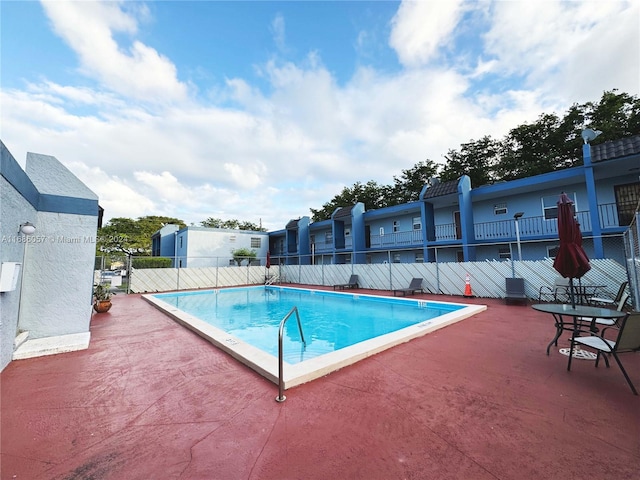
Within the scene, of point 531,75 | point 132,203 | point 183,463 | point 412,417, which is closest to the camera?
point 183,463

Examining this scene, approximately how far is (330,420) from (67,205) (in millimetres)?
6523

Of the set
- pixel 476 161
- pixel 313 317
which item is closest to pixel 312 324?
pixel 313 317

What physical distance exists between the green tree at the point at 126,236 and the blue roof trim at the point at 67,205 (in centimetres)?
2432

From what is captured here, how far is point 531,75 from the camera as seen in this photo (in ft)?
38.4

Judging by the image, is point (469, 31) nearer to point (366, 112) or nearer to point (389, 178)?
point (366, 112)

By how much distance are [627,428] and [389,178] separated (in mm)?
29165

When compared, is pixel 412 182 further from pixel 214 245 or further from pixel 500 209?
pixel 214 245

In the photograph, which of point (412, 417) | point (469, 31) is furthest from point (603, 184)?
point (412, 417)

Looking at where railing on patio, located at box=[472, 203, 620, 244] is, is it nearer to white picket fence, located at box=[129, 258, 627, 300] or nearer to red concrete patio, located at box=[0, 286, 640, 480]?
white picket fence, located at box=[129, 258, 627, 300]

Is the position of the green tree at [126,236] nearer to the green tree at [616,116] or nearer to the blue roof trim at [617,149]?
the blue roof trim at [617,149]

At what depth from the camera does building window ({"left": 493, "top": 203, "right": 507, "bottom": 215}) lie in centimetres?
1550

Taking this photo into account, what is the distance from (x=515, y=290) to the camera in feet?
31.4

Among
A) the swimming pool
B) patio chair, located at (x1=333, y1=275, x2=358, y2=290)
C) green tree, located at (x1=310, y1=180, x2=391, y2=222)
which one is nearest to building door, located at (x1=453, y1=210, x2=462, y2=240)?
patio chair, located at (x1=333, y1=275, x2=358, y2=290)

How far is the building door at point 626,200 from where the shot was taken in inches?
470
